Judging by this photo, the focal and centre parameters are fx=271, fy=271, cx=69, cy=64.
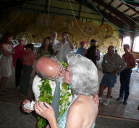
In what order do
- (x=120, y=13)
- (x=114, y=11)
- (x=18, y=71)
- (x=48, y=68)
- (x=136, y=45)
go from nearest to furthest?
(x=48, y=68) < (x=18, y=71) < (x=120, y=13) < (x=114, y=11) < (x=136, y=45)

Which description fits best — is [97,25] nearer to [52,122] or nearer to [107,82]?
[107,82]

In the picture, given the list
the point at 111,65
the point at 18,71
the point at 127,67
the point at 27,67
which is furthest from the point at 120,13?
the point at 27,67

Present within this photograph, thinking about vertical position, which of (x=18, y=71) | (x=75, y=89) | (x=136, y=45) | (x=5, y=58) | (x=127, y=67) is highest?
(x=136, y=45)

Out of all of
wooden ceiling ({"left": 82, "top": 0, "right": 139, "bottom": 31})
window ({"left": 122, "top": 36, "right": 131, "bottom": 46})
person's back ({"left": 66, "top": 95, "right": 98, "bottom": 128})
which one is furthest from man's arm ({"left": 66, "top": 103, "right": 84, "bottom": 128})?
window ({"left": 122, "top": 36, "right": 131, "bottom": 46})

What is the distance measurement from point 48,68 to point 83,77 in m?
0.27

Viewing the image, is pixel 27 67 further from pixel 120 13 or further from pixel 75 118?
pixel 120 13

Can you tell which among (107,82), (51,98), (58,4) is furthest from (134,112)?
(58,4)

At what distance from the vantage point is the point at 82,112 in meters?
1.76

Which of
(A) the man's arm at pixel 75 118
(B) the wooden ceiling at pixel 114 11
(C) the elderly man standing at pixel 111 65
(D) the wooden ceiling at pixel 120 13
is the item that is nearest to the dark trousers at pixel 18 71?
(C) the elderly man standing at pixel 111 65

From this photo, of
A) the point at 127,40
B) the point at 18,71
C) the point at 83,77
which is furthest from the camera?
the point at 127,40

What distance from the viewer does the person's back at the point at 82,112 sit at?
67.7 inches

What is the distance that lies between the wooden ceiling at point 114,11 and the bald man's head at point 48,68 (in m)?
14.5

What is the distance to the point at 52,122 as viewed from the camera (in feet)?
5.93

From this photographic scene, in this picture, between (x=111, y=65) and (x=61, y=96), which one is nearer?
(x=61, y=96)
